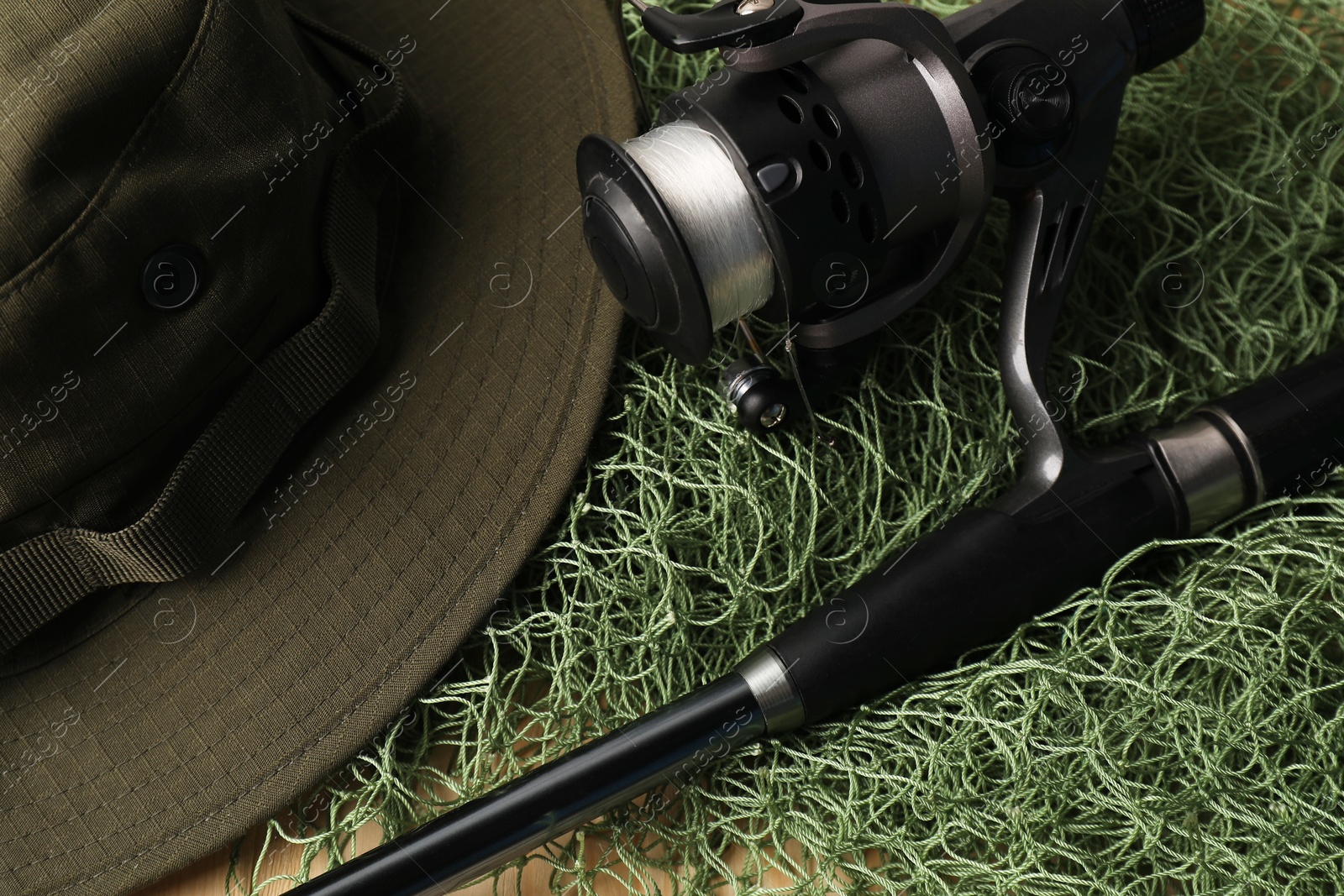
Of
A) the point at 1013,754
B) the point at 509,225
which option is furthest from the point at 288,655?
the point at 1013,754

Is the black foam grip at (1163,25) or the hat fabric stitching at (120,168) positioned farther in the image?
the black foam grip at (1163,25)

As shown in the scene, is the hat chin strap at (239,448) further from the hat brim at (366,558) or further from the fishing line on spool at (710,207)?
the fishing line on spool at (710,207)

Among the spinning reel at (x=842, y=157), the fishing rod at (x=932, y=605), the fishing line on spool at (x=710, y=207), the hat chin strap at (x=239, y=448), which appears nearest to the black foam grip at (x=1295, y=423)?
the fishing rod at (x=932, y=605)

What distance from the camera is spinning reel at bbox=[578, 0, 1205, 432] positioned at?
1.75ft

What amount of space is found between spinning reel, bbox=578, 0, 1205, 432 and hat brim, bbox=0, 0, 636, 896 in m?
0.12

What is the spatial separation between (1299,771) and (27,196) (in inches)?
29.0

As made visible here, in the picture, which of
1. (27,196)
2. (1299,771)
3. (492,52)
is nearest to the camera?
(27,196)

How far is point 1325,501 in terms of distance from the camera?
25.3 inches

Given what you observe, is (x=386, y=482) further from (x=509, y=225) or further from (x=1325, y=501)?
(x=1325, y=501)

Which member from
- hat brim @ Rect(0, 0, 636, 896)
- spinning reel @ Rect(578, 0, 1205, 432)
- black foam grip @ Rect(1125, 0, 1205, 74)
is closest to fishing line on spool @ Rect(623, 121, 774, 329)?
spinning reel @ Rect(578, 0, 1205, 432)

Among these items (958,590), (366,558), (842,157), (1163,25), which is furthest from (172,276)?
(1163,25)

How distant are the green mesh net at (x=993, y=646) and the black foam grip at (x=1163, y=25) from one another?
143mm

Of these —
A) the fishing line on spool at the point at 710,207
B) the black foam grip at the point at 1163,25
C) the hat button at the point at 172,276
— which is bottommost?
the black foam grip at the point at 1163,25

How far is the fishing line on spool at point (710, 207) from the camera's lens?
1.73 feet
